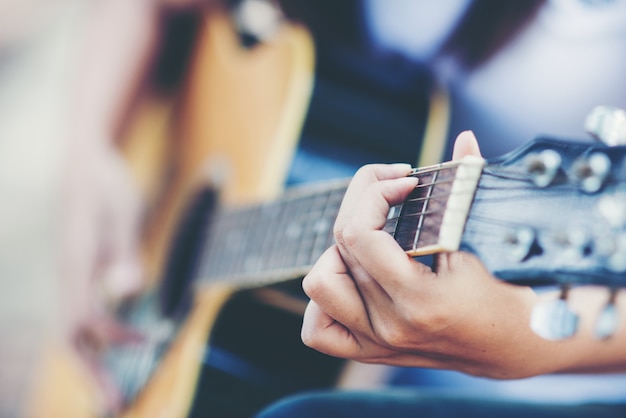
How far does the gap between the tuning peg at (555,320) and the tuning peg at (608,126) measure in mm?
85

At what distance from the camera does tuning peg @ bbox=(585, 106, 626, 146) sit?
0.38m

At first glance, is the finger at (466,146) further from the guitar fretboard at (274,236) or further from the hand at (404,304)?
the guitar fretboard at (274,236)

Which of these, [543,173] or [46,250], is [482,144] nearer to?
[543,173]

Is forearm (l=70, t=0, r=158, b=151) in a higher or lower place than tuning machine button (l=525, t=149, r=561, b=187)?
higher

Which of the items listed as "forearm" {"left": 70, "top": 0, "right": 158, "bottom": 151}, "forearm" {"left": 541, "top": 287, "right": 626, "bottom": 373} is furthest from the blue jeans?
"forearm" {"left": 70, "top": 0, "right": 158, "bottom": 151}

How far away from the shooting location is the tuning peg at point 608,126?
0.38 m

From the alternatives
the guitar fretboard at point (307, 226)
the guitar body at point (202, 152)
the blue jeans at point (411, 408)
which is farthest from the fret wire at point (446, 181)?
the guitar body at point (202, 152)

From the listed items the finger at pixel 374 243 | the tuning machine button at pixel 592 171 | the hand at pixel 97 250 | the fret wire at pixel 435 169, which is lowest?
the finger at pixel 374 243

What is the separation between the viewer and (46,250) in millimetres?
1711

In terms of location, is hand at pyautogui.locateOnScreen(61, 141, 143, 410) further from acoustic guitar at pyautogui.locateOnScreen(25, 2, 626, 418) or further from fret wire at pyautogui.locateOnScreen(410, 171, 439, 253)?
fret wire at pyautogui.locateOnScreen(410, 171, 439, 253)

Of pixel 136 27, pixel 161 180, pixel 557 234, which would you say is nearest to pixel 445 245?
pixel 557 234

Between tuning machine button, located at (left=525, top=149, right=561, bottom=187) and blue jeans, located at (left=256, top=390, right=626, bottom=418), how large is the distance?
26cm

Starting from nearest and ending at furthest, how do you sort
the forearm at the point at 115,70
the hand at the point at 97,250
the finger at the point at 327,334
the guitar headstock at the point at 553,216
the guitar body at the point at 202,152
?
the guitar headstock at the point at 553,216, the finger at the point at 327,334, the guitar body at the point at 202,152, the hand at the point at 97,250, the forearm at the point at 115,70

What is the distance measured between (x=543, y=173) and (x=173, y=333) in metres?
0.54
